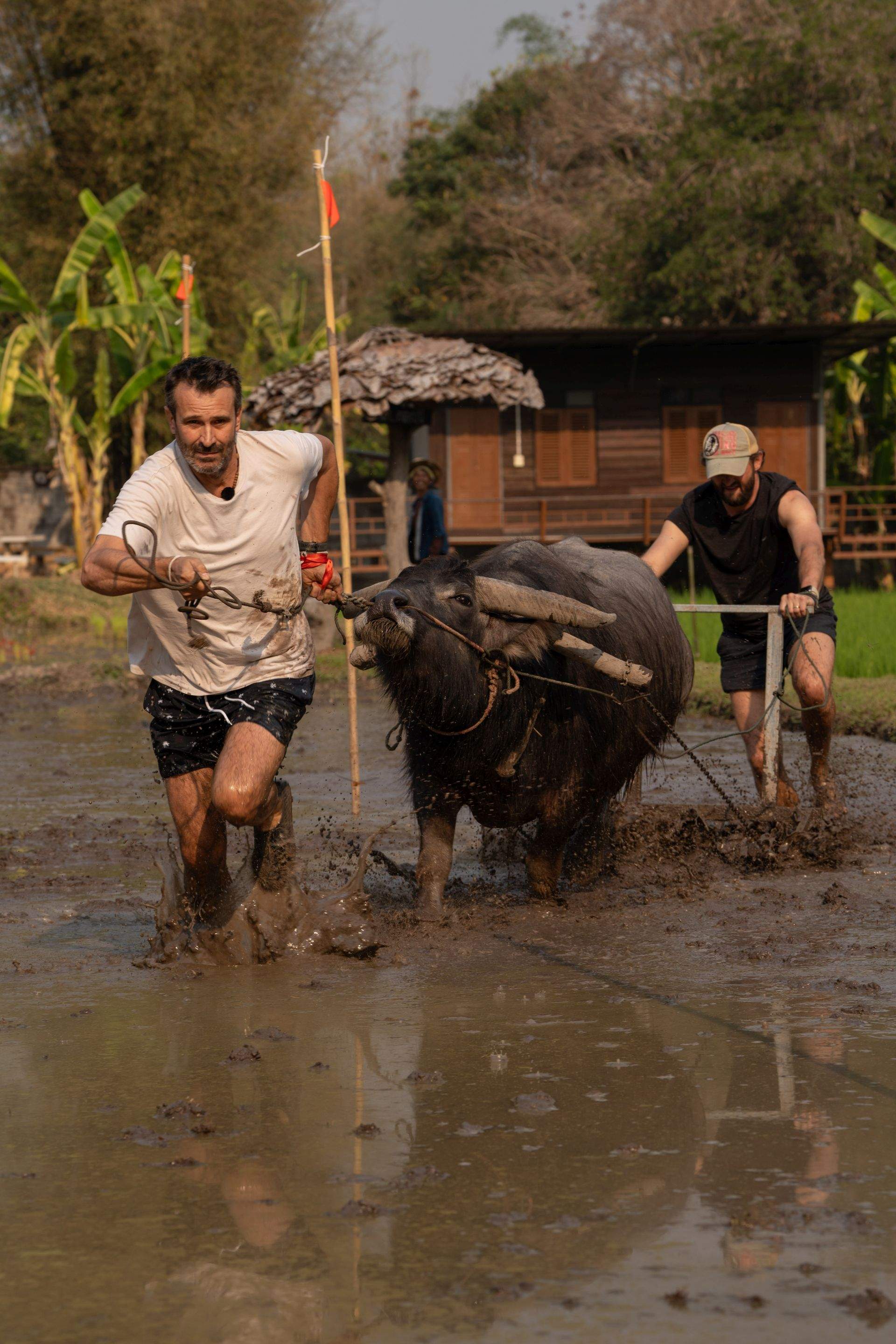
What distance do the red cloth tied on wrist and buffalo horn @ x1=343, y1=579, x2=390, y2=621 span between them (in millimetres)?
119

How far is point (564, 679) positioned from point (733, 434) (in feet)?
5.15

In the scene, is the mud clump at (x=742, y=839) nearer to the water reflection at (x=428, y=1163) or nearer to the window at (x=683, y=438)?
the water reflection at (x=428, y=1163)

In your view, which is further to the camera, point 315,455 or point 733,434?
point 733,434

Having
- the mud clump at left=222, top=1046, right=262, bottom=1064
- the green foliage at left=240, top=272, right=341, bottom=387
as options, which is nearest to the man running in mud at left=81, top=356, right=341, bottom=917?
the mud clump at left=222, top=1046, right=262, bottom=1064

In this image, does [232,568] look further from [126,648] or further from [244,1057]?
[126,648]

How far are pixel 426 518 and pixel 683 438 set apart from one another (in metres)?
12.2

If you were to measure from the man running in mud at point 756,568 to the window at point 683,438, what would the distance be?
57.7 ft

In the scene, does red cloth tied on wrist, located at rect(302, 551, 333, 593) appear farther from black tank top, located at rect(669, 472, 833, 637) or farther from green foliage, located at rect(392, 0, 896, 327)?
green foliage, located at rect(392, 0, 896, 327)

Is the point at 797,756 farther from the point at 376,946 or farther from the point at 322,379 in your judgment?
the point at 322,379

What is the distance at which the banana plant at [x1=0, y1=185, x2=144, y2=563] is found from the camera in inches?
827

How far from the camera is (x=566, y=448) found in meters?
24.1

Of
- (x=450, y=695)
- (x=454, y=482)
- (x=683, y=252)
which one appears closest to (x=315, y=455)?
(x=450, y=695)

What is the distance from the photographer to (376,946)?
484 cm

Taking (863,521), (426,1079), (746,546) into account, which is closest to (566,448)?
(863,521)
